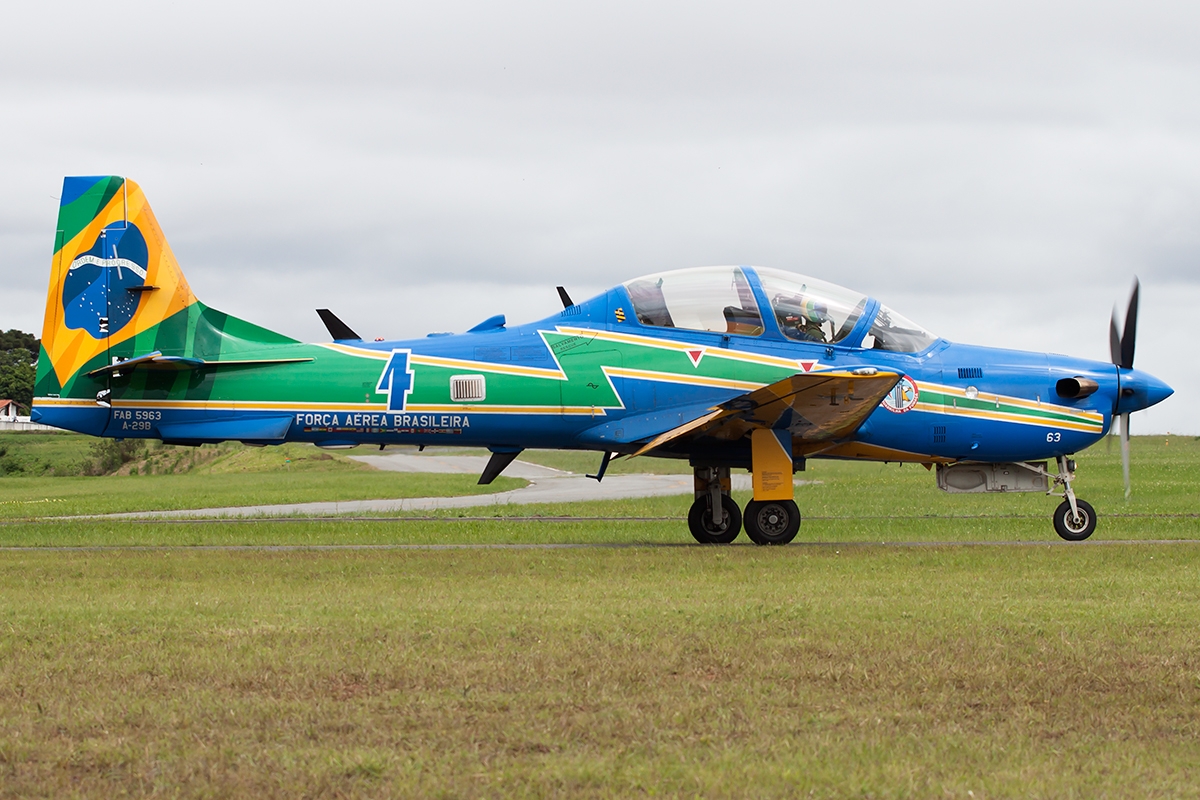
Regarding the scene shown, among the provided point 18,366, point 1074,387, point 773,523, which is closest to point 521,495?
point 773,523

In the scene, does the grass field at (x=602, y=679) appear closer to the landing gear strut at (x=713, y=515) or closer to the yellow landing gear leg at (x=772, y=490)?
the yellow landing gear leg at (x=772, y=490)

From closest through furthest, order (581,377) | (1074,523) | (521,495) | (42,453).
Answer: (581,377), (1074,523), (521,495), (42,453)

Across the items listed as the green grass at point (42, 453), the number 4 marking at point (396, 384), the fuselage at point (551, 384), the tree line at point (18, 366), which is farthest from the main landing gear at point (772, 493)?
the tree line at point (18, 366)

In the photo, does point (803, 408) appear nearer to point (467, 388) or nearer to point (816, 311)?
point (816, 311)

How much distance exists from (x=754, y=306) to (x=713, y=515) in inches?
119

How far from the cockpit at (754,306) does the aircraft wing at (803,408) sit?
1.20 meters

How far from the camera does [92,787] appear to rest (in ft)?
17.0

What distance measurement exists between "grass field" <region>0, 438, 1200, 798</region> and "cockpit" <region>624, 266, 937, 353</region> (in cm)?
402

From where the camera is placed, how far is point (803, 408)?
15.4 metres

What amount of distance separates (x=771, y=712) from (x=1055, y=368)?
12.2 metres

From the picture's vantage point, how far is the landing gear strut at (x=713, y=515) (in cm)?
1728

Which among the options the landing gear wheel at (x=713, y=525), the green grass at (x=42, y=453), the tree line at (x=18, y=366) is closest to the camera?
the landing gear wheel at (x=713, y=525)

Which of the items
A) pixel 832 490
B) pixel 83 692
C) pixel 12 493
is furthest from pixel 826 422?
pixel 12 493

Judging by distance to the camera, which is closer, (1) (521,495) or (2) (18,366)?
(1) (521,495)
